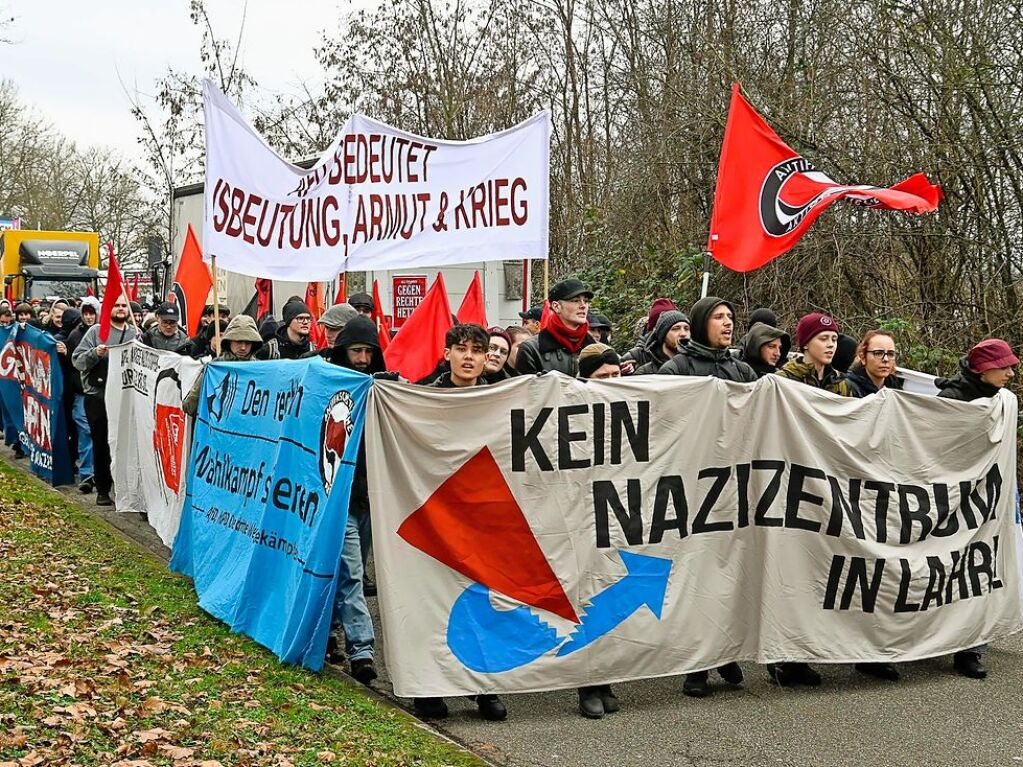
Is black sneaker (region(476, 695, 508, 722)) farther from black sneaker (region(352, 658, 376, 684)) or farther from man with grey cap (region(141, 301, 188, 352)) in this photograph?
man with grey cap (region(141, 301, 188, 352))

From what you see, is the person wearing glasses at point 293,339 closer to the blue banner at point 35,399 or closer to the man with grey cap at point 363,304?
the man with grey cap at point 363,304

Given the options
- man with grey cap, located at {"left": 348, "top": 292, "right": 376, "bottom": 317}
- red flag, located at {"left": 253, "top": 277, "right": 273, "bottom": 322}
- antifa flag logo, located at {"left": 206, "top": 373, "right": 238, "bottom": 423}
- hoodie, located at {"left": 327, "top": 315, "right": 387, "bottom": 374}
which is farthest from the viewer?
red flag, located at {"left": 253, "top": 277, "right": 273, "bottom": 322}

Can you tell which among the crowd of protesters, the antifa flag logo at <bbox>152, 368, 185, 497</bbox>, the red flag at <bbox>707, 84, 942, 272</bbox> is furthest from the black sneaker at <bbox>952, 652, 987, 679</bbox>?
the antifa flag logo at <bbox>152, 368, 185, 497</bbox>

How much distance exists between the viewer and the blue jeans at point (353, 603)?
6590mm

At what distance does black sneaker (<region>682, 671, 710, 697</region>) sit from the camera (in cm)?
661

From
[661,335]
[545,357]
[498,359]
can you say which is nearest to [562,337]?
[545,357]

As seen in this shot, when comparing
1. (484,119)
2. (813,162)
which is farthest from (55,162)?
(813,162)

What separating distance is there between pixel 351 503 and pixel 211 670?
114cm

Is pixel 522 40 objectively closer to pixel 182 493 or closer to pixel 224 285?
pixel 224 285

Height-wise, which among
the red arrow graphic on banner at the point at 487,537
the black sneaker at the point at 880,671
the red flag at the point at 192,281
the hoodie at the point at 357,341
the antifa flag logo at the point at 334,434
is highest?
the red flag at the point at 192,281

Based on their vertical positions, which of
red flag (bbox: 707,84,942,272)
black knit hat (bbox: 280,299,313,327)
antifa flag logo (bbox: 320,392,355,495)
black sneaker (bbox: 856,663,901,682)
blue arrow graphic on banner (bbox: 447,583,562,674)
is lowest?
black sneaker (bbox: 856,663,901,682)

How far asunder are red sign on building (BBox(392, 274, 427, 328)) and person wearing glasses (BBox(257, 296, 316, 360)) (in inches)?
292

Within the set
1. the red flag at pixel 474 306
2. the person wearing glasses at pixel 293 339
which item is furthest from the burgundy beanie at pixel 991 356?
the person wearing glasses at pixel 293 339

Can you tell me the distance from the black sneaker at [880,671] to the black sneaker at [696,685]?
1027 mm
